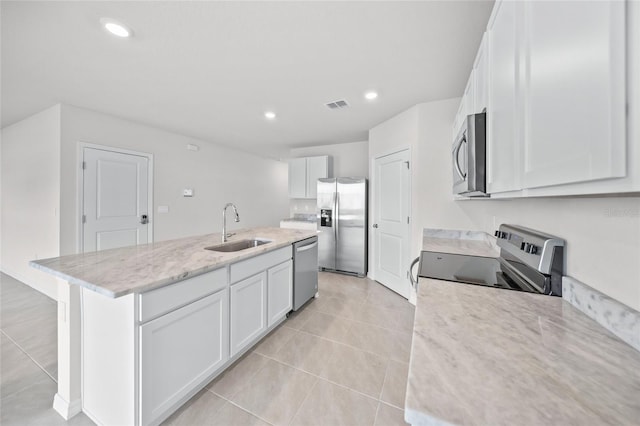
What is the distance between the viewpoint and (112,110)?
3113 millimetres

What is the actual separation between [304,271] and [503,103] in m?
2.35

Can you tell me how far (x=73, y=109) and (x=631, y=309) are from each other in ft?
16.0

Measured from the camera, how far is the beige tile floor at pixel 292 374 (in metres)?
1.44

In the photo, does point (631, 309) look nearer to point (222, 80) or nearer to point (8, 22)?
point (222, 80)

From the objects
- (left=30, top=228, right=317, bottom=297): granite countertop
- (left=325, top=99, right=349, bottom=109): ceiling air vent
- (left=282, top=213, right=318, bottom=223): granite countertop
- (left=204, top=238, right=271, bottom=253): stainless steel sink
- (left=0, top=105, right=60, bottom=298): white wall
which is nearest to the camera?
(left=30, top=228, right=317, bottom=297): granite countertop

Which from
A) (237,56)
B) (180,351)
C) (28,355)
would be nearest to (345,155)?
(237,56)

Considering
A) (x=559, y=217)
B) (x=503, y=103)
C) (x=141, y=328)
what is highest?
(x=503, y=103)

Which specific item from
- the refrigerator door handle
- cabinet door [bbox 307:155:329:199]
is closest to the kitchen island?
the refrigerator door handle

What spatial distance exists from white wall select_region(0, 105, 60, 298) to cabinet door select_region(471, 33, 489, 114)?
14.3 feet

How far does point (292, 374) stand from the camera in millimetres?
1775

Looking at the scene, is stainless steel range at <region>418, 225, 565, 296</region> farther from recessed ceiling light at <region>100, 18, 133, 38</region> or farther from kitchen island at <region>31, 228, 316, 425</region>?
recessed ceiling light at <region>100, 18, 133, 38</region>

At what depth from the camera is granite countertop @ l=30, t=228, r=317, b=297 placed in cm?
114

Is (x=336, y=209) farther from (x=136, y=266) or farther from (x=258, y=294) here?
(x=136, y=266)

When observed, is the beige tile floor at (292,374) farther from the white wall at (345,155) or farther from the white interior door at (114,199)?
the white wall at (345,155)
